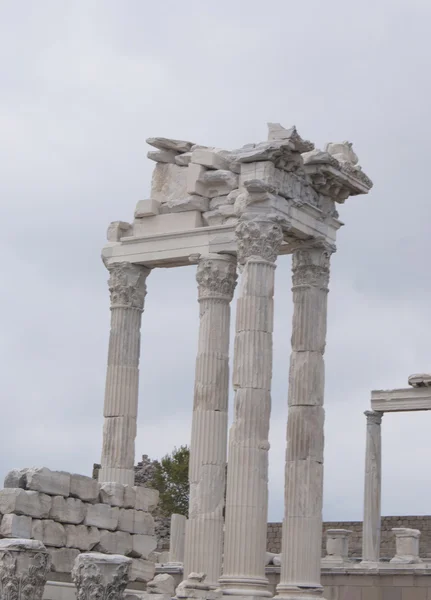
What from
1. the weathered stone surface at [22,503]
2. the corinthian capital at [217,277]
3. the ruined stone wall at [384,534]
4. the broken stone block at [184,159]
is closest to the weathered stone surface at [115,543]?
the weathered stone surface at [22,503]

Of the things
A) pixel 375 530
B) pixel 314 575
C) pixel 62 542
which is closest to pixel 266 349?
pixel 314 575

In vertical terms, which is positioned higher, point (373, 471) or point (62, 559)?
point (373, 471)

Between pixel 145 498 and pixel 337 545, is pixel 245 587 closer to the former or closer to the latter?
pixel 145 498

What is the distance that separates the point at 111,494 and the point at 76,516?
1008 millimetres

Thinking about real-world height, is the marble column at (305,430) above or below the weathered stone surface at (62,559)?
above

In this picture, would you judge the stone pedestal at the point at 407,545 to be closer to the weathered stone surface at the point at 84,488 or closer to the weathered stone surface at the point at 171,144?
the weathered stone surface at the point at 171,144

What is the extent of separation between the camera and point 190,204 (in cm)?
3109

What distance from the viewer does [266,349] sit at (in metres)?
28.3

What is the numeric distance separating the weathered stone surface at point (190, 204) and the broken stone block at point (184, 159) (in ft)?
2.93

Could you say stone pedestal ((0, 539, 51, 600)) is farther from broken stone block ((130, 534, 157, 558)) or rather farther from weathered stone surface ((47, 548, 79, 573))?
broken stone block ((130, 534, 157, 558))

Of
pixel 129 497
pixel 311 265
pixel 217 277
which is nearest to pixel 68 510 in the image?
pixel 129 497

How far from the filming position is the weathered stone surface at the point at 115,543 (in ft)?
76.8

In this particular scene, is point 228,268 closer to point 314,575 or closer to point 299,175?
point 299,175

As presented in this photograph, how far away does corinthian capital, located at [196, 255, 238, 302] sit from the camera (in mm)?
30578
